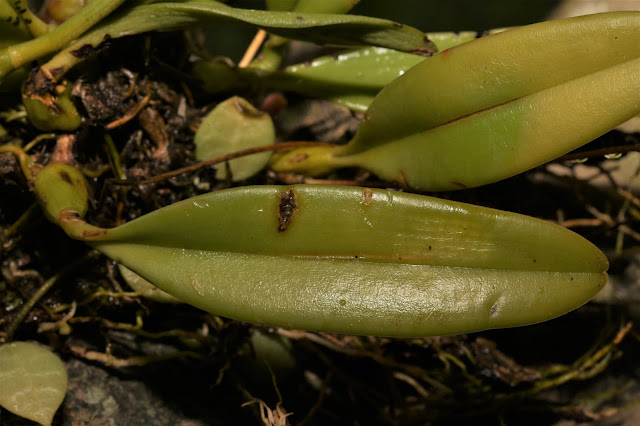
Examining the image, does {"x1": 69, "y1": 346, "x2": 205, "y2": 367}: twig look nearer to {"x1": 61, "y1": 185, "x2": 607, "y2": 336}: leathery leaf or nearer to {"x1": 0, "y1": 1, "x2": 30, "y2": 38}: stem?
{"x1": 61, "y1": 185, "x2": 607, "y2": 336}: leathery leaf

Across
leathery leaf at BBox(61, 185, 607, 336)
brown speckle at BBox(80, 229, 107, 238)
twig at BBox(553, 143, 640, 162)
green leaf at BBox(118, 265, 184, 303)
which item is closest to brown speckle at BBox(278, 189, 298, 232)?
leathery leaf at BBox(61, 185, 607, 336)

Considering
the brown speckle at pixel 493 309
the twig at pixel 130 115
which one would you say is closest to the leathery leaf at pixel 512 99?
the brown speckle at pixel 493 309

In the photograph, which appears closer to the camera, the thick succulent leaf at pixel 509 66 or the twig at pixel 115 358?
the thick succulent leaf at pixel 509 66

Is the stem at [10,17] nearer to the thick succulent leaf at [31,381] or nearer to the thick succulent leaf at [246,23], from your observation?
the thick succulent leaf at [246,23]

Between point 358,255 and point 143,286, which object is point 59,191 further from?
point 358,255

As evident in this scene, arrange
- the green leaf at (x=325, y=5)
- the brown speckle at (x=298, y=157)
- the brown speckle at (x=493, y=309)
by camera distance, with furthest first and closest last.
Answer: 1. the brown speckle at (x=298, y=157)
2. the green leaf at (x=325, y=5)
3. the brown speckle at (x=493, y=309)

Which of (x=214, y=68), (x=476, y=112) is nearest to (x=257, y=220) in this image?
(x=476, y=112)

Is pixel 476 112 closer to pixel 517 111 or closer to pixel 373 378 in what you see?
pixel 517 111
